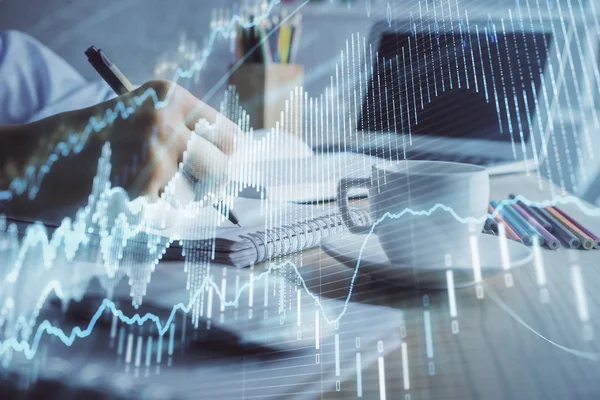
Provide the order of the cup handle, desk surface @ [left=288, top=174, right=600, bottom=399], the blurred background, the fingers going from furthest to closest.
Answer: the blurred background
the fingers
the cup handle
desk surface @ [left=288, top=174, right=600, bottom=399]

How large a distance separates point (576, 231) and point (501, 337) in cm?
18

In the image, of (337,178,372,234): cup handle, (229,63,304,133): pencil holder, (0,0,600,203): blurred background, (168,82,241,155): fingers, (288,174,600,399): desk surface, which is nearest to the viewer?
(288,174,600,399): desk surface

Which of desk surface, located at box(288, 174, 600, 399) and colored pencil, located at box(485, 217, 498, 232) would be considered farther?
colored pencil, located at box(485, 217, 498, 232)

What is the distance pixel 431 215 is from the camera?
0.88ft

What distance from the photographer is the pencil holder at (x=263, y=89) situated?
3.32 ft

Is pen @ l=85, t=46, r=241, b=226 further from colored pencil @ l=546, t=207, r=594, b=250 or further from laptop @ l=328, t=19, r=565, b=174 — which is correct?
colored pencil @ l=546, t=207, r=594, b=250

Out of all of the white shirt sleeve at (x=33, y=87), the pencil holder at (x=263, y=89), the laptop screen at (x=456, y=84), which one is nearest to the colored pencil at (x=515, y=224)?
the laptop screen at (x=456, y=84)

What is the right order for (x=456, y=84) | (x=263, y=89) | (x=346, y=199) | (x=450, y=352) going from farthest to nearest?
(x=263, y=89) → (x=456, y=84) → (x=346, y=199) → (x=450, y=352)

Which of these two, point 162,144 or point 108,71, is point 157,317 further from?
point 108,71

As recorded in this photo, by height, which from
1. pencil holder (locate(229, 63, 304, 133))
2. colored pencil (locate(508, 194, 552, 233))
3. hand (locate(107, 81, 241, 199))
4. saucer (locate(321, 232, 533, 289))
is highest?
pencil holder (locate(229, 63, 304, 133))

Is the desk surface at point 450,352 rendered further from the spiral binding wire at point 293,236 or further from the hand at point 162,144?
the hand at point 162,144

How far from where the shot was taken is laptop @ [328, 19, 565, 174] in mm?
379
